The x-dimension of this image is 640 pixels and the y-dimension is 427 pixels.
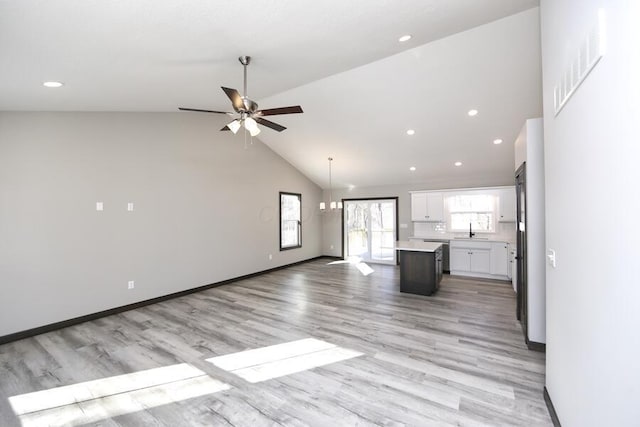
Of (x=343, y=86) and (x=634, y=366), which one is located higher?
(x=343, y=86)

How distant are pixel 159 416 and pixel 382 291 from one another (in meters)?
3.99

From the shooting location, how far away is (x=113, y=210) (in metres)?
4.20

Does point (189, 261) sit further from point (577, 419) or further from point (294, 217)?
point (577, 419)

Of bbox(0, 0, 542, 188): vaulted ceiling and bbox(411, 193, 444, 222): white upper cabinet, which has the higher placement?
bbox(0, 0, 542, 188): vaulted ceiling

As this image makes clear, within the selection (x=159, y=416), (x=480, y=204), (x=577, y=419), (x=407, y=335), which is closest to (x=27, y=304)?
(x=159, y=416)

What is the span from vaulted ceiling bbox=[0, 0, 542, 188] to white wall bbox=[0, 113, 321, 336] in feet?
1.51

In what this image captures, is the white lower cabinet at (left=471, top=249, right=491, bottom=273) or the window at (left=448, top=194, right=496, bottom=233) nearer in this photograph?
the white lower cabinet at (left=471, top=249, right=491, bottom=273)

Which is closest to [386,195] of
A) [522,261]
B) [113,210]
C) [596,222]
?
[522,261]

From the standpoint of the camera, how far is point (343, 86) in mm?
4332

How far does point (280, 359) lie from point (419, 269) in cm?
313

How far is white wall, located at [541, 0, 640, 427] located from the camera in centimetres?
102

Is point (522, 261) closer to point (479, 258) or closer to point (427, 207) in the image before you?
point (479, 258)

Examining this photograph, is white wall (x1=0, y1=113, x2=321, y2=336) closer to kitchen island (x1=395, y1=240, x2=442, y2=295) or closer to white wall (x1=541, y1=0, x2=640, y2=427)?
kitchen island (x1=395, y1=240, x2=442, y2=295)

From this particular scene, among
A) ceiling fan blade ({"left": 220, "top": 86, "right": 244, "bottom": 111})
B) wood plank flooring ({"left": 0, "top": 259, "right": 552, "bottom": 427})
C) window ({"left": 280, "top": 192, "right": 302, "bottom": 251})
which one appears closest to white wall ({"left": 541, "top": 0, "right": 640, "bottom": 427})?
wood plank flooring ({"left": 0, "top": 259, "right": 552, "bottom": 427})
